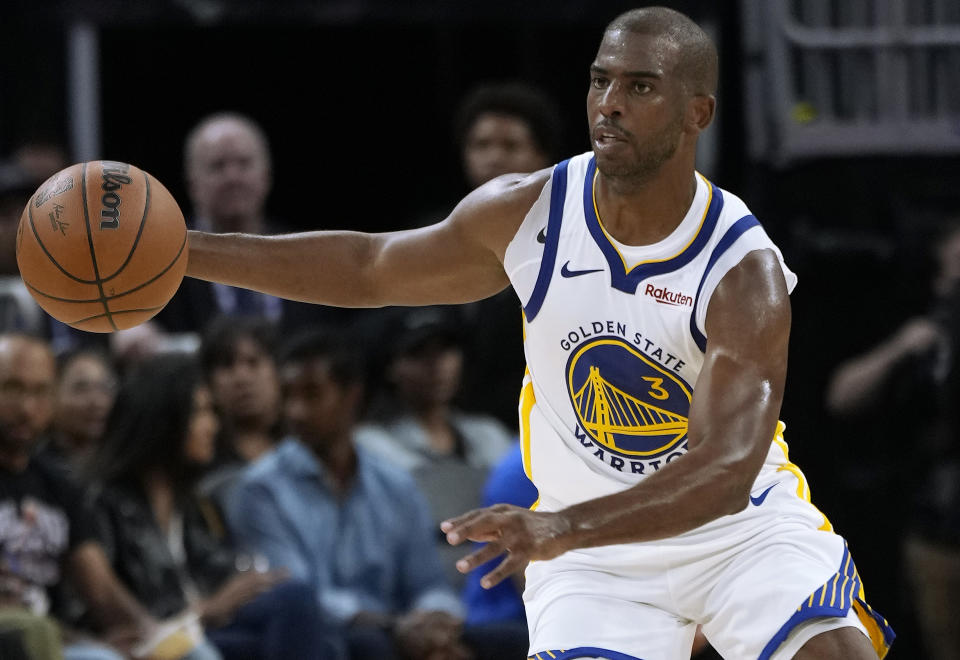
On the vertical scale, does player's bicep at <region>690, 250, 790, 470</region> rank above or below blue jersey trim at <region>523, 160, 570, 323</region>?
below

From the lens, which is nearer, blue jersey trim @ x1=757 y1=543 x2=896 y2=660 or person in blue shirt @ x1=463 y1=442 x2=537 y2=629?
blue jersey trim @ x1=757 y1=543 x2=896 y2=660

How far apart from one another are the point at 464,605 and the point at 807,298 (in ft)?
8.40

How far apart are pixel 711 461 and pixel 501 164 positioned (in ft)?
10.9

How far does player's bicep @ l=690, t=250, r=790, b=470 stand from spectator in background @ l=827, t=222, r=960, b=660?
117 inches

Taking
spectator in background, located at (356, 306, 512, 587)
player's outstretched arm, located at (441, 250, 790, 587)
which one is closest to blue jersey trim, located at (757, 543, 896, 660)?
player's outstretched arm, located at (441, 250, 790, 587)

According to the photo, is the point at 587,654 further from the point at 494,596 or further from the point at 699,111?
the point at 494,596

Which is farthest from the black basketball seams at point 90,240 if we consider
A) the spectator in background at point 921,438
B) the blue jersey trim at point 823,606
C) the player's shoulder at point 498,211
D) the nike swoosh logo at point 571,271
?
the spectator in background at point 921,438

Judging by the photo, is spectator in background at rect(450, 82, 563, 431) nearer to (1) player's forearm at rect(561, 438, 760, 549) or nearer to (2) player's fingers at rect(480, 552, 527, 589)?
(1) player's forearm at rect(561, 438, 760, 549)

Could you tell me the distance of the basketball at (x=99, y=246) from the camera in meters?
3.88

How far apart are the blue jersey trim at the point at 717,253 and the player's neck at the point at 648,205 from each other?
146 mm

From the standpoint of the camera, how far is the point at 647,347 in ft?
12.6

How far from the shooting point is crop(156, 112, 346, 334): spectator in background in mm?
6918

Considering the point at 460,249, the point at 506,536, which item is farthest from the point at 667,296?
the point at 506,536

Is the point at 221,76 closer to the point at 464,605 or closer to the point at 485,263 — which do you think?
the point at 464,605
